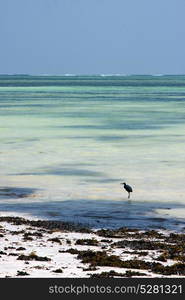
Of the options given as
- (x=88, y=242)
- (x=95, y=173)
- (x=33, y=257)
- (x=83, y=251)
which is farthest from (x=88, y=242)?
(x=95, y=173)

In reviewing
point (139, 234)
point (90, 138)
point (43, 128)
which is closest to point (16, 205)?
point (139, 234)

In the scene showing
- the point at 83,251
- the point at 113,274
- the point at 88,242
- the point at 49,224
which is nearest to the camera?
the point at 113,274

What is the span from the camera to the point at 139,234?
86.1 ft

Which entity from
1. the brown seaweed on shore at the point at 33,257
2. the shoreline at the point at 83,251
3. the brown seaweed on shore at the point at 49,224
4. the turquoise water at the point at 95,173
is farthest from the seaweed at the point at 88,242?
the turquoise water at the point at 95,173

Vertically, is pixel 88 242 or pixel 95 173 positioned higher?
pixel 95 173

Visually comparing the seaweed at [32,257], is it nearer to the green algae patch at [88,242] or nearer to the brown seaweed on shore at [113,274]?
the brown seaweed on shore at [113,274]

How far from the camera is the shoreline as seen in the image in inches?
808

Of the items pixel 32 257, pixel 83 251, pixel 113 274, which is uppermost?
pixel 83 251

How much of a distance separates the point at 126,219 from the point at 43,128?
152 ft

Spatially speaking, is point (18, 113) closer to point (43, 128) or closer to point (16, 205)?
point (43, 128)

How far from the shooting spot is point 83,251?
906 inches

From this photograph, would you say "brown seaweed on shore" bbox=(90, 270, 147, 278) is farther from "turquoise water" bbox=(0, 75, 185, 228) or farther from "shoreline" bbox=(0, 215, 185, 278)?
"turquoise water" bbox=(0, 75, 185, 228)

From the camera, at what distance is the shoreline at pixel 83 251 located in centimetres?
2053

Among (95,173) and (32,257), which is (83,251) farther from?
(95,173)
